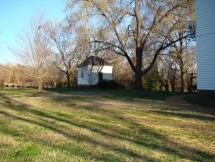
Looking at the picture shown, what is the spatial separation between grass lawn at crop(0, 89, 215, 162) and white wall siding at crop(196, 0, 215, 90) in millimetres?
9374

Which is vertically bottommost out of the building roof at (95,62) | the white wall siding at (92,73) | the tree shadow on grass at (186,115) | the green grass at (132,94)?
the tree shadow on grass at (186,115)

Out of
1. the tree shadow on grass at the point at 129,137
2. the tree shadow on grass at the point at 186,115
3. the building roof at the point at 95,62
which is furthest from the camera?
the building roof at the point at 95,62

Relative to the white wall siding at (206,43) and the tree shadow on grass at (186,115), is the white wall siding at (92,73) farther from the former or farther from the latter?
the tree shadow on grass at (186,115)

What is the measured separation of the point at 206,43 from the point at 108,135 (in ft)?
52.3

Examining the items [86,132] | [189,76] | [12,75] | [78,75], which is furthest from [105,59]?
[86,132]

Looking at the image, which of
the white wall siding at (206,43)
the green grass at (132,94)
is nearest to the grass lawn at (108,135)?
the green grass at (132,94)

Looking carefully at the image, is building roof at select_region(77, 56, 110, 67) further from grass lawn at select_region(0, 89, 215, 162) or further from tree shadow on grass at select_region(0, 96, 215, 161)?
tree shadow on grass at select_region(0, 96, 215, 161)

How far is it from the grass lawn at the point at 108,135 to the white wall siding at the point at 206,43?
9.37m

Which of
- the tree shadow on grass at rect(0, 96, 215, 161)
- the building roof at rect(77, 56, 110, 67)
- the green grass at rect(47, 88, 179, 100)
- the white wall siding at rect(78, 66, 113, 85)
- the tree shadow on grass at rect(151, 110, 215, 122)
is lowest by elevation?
the tree shadow on grass at rect(0, 96, 215, 161)

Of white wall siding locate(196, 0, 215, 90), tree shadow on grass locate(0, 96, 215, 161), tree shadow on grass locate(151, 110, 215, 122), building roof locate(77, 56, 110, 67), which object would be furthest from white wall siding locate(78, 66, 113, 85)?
tree shadow on grass locate(0, 96, 215, 161)

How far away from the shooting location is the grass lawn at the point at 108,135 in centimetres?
787

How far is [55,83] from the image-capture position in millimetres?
64750

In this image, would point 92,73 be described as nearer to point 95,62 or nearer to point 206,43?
point 95,62

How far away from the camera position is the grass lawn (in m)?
7.87
